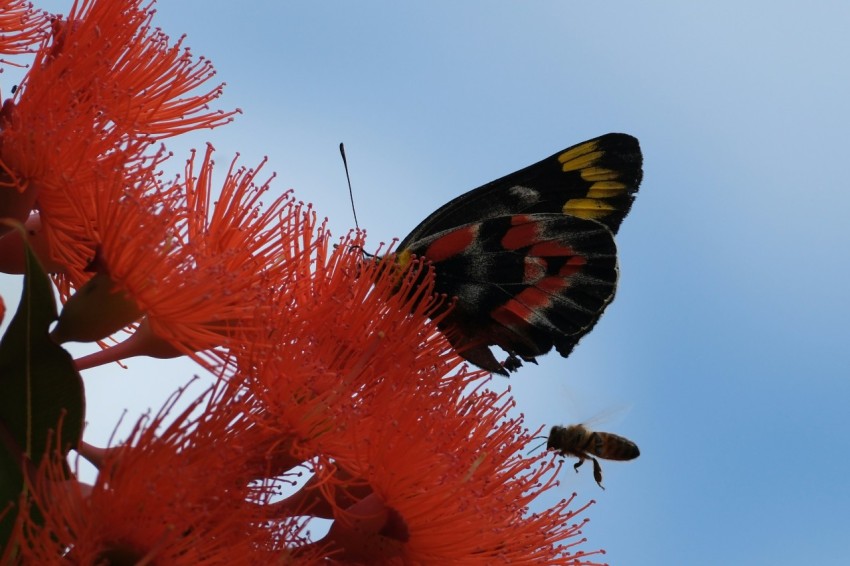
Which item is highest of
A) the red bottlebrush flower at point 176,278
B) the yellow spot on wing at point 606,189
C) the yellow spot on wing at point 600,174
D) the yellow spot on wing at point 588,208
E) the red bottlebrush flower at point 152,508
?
the yellow spot on wing at point 600,174

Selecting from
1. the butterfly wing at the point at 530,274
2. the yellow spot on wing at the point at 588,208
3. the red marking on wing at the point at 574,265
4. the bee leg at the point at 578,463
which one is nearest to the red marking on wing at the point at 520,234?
the butterfly wing at the point at 530,274

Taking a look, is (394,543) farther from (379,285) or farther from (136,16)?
(136,16)

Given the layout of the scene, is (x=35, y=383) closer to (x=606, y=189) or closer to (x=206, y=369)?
(x=206, y=369)

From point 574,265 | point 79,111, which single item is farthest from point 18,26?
point 574,265

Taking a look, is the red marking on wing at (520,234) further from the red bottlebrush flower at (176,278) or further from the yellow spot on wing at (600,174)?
the red bottlebrush flower at (176,278)

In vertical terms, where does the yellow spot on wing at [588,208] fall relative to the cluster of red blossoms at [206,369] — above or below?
above

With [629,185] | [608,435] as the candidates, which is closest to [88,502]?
[629,185]
